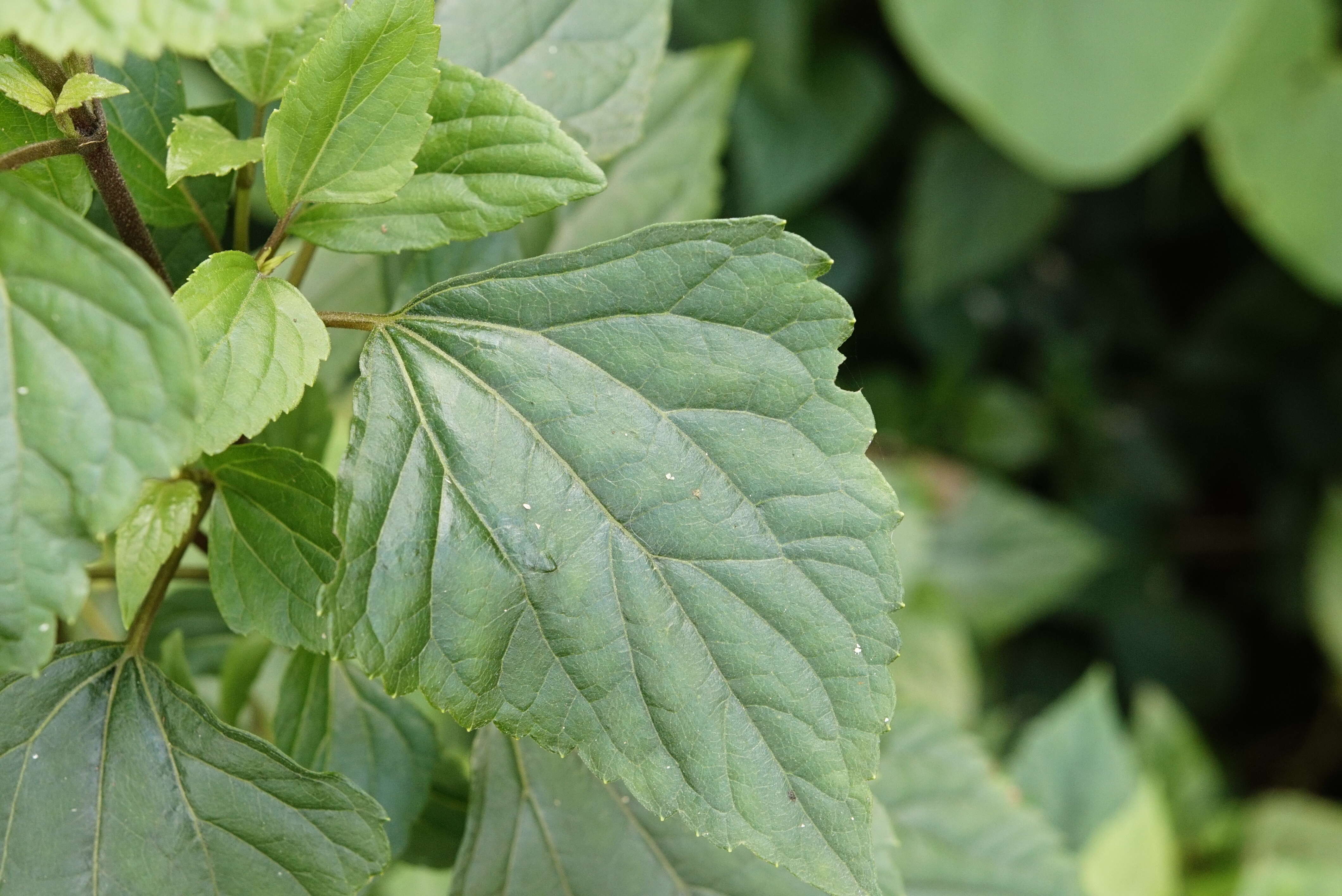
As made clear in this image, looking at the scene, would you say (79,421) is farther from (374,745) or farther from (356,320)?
(374,745)

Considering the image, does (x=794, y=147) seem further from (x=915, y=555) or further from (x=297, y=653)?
(x=297, y=653)

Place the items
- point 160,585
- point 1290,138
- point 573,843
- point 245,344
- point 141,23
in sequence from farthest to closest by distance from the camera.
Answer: point 1290,138 < point 573,843 < point 160,585 < point 245,344 < point 141,23

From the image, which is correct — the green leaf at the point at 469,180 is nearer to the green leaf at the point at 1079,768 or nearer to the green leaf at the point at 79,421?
the green leaf at the point at 79,421

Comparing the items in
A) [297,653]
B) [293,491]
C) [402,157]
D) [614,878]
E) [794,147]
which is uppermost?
[402,157]

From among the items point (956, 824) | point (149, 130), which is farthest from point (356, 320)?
point (956, 824)

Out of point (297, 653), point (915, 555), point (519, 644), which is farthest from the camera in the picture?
point (915, 555)

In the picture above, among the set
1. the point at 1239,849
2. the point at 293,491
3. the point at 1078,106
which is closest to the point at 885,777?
the point at 293,491

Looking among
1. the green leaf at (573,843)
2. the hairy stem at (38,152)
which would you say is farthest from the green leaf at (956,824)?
the hairy stem at (38,152)
